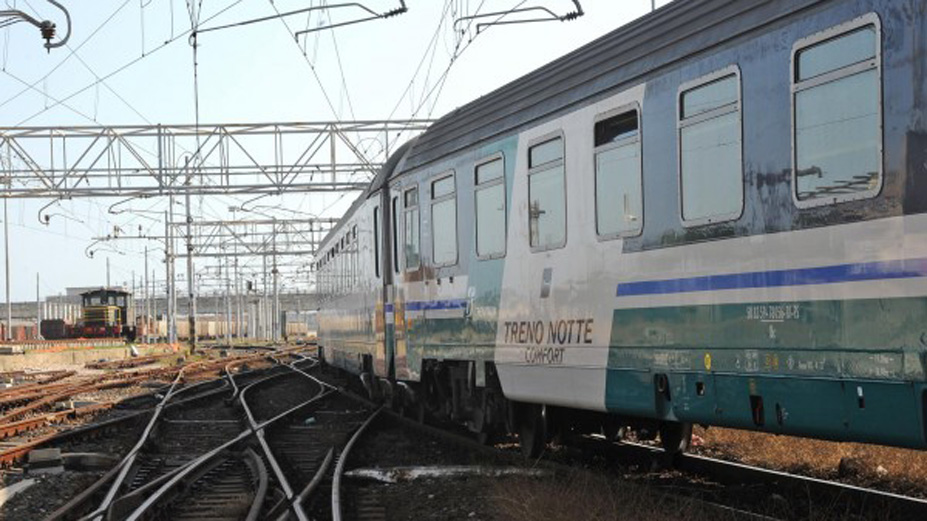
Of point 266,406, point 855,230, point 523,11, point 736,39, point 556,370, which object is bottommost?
point 266,406

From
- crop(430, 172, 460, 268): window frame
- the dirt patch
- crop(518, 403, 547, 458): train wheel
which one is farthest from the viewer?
crop(430, 172, 460, 268): window frame

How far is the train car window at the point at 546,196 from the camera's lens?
928 cm

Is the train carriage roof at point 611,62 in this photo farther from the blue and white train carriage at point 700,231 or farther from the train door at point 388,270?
the train door at point 388,270

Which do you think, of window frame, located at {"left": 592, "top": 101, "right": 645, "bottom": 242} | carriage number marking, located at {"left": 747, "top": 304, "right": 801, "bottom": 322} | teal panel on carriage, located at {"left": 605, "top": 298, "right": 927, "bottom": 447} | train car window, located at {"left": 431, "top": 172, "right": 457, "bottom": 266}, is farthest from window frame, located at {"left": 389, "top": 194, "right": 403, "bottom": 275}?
carriage number marking, located at {"left": 747, "top": 304, "right": 801, "bottom": 322}

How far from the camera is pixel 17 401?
854 inches

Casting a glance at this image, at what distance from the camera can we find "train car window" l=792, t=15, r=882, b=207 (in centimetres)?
585

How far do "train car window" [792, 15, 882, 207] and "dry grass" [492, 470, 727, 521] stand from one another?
8.14ft

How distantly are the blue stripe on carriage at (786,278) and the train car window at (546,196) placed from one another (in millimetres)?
1226

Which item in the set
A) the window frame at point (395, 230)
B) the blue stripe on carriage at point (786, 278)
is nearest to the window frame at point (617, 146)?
the blue stripe on carriage at point (786, 278)

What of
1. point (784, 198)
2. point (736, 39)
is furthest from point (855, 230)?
point (736, 39)

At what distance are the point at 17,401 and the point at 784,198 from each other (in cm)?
1890

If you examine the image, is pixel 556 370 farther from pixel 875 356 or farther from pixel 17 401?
pixel 17 401

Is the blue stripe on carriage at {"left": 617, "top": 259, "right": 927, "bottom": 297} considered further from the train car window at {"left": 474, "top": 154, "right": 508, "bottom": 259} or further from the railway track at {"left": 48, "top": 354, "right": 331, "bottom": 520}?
the railway track at {"left": 48, "top": 354, "right": 331, "bottom": 520}

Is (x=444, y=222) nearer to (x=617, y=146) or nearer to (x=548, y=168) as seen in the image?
(x=548, y=168)
